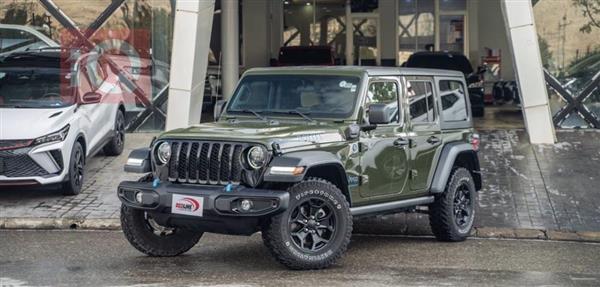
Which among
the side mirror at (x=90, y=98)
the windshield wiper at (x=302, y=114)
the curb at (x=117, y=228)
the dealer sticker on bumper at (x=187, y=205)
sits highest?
the side mirror at (x=90, y=98)

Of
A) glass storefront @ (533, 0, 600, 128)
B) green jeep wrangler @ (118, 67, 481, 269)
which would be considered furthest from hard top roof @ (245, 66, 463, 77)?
glass storefront @ (533, 0, 600, 128)

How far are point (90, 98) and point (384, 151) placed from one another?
5.66 meters

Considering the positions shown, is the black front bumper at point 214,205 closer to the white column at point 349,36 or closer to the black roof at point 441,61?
the black roof at point 441,61

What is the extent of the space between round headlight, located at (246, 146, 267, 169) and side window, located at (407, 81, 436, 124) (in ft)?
7.78

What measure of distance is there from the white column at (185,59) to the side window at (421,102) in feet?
22.8

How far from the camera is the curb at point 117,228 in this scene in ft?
34.6

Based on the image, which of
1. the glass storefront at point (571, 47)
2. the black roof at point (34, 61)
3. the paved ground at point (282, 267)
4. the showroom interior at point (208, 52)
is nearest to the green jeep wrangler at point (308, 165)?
the paved ground at point (282, 267)

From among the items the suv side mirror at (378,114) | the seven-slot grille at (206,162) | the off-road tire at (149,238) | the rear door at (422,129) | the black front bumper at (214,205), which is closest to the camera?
the black front bumper at (214,205)

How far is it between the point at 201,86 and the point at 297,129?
8.73 meters

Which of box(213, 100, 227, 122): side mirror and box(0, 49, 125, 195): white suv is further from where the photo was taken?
box(0, 49, 125, 195): white suv

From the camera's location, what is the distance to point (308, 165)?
25.7ft

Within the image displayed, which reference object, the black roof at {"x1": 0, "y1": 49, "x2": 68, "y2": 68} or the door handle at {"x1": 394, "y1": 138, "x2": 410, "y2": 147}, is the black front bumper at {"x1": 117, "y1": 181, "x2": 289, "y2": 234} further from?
the black roof at {"x1": 0, "y1": 49, "x2": 68, "y2": 68}

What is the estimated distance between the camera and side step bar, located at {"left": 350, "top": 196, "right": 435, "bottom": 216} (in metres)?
8.72

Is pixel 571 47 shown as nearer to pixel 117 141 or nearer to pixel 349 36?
pixel 117 141
